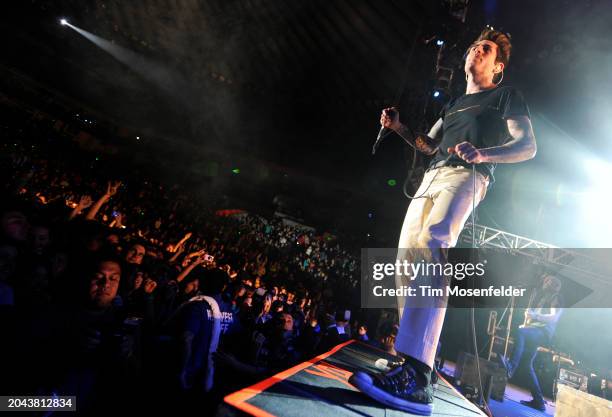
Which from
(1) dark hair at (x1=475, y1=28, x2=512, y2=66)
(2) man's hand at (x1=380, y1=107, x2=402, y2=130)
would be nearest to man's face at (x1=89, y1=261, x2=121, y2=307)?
(2) man's hand at (x1=380, y1=107, x2=402, y2=130)

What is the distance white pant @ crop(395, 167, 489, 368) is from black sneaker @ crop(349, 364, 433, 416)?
0.32 feet

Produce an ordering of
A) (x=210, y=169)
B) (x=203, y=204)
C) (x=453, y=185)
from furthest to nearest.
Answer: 1. (x=210, y=169)
2. (x=203, y=204)
3. (x=453, y=185)

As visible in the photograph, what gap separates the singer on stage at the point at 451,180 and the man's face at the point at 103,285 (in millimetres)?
2134

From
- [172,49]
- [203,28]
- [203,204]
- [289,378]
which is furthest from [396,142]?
[203,204]

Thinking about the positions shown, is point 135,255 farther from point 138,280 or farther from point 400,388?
point 400,388

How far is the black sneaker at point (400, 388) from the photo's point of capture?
1.45 meters

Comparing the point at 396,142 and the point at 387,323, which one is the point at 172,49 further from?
the point at 387,323

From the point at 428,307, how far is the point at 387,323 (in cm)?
874

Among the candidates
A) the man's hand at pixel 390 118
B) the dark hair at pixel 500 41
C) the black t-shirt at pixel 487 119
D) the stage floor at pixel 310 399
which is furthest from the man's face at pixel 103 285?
the dark hair at pixel 500 41

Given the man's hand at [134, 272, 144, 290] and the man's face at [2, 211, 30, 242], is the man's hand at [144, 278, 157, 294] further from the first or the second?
the man's face at [2, 211, 30, 242]

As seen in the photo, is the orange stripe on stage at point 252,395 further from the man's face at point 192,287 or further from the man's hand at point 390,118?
the man's face at point 192,287

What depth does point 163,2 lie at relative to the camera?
10523 mm

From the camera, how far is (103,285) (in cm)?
255

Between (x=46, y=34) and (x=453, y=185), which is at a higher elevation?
(x=46, y=34)
